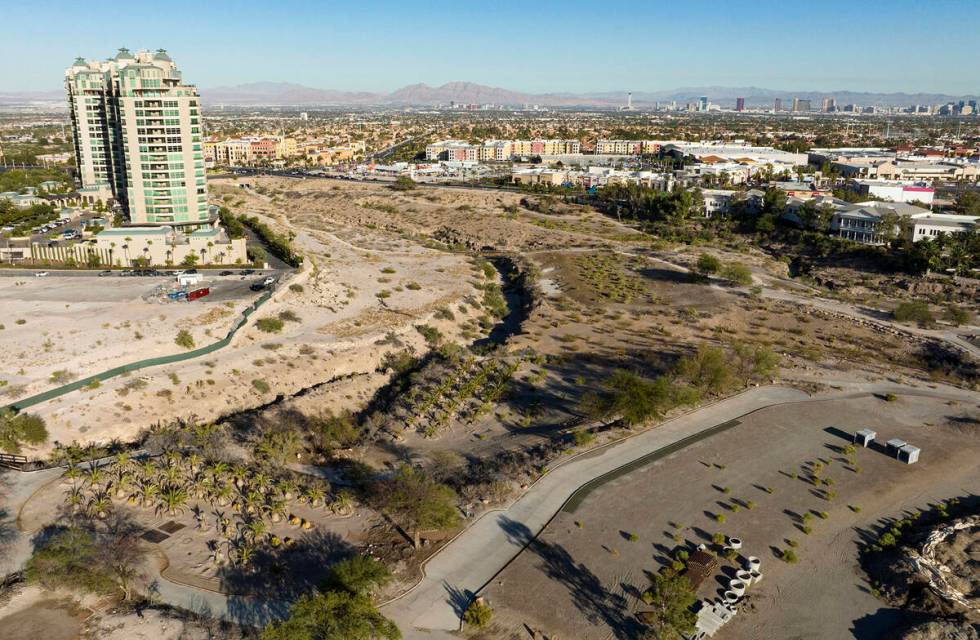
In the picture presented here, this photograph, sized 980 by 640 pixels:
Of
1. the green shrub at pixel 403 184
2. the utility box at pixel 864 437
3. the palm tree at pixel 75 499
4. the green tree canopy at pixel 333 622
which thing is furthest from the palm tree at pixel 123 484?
the green shrub at pixel 403 184

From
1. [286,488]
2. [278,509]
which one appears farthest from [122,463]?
[278,509]

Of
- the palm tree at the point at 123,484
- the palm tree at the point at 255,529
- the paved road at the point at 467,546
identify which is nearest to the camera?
the paved road at the point at 467,546

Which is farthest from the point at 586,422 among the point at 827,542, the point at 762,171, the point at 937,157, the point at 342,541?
the point at 937,157

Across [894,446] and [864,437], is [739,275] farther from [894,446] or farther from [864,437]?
[894,446]

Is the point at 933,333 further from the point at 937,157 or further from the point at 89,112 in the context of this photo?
the point at 937,157

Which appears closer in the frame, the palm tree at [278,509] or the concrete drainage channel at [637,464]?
the palm tree at [278,509]

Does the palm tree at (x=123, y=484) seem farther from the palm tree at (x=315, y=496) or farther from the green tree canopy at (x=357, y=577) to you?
the green tree canopy at (x=357, y=577)

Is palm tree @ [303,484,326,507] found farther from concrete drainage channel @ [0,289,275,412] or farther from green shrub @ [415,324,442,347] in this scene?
green shrub @ [415,324,442,347]
